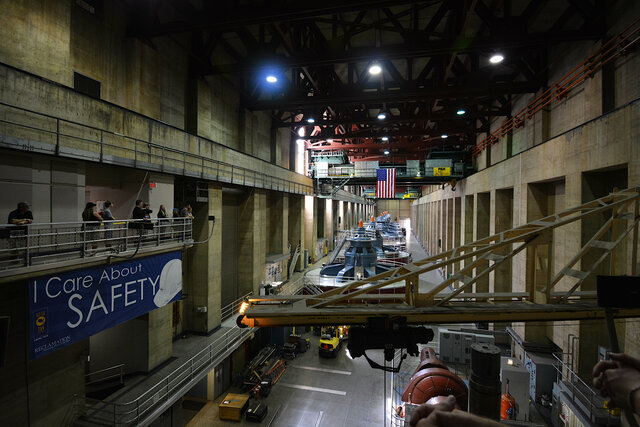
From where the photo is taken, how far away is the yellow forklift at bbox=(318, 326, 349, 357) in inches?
718

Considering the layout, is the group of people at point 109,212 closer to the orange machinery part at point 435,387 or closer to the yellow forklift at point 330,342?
the orange machinery part at point 435,387

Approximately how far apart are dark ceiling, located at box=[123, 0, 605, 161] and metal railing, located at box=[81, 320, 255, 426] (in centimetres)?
1201

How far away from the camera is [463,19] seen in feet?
32.6

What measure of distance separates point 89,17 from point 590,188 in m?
16.8

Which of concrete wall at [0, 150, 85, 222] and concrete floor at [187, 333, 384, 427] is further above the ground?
concrete wall at [0, 150, 85, 222]

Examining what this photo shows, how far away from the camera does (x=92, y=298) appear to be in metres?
7.18

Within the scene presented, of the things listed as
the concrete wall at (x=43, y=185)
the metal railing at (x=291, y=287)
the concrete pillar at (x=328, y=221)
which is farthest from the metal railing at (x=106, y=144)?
the concrete pillar at (x=328, y=221)

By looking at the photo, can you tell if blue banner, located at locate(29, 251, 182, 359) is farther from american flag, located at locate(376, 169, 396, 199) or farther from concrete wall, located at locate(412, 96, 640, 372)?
american flag, located at locate(376, 169, 396, 199)

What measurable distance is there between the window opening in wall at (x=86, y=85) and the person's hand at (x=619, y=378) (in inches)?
474

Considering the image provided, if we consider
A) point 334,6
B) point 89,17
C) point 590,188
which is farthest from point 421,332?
point 89,17

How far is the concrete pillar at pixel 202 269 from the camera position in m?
13.5

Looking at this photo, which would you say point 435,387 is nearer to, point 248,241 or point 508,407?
point 508,407

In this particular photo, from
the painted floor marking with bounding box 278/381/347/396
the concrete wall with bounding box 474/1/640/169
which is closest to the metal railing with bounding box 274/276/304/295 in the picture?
the painted floor marking with bounding box 278/381/347/396

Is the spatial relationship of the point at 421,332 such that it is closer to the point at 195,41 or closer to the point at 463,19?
the point at 463,19
